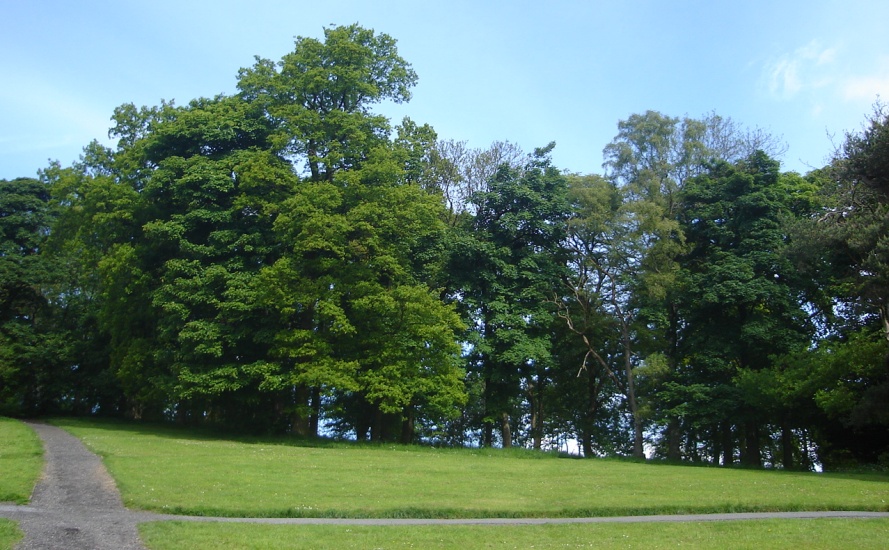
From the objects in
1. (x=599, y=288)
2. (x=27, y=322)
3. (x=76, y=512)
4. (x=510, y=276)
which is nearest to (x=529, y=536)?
(x=76, y=512)

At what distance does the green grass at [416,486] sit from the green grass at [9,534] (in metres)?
3.06

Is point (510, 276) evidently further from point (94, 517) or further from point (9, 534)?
point (9, 534)

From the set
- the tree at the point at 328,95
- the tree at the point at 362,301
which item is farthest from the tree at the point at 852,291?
the tree at the point at 328,95

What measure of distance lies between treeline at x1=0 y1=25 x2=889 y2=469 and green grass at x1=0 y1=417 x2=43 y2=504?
8516 mm

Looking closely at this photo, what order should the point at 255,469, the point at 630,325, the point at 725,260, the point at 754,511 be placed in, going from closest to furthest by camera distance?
the point at 754,511, the point at 255,469, the point at 725,260, the point at 630,325

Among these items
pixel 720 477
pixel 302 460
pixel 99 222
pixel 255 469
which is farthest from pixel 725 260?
pixel 99 222

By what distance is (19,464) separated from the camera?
19.6 meters

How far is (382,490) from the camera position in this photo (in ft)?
63.0

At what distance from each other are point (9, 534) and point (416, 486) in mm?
11033

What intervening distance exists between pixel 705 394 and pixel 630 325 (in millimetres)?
6895

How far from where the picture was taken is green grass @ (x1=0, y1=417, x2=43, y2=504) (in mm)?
15102

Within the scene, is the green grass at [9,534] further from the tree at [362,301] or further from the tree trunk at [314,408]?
the tree trunk at [314,408]

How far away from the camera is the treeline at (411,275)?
114 ft

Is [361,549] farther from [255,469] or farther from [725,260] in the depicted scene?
[725,260]
